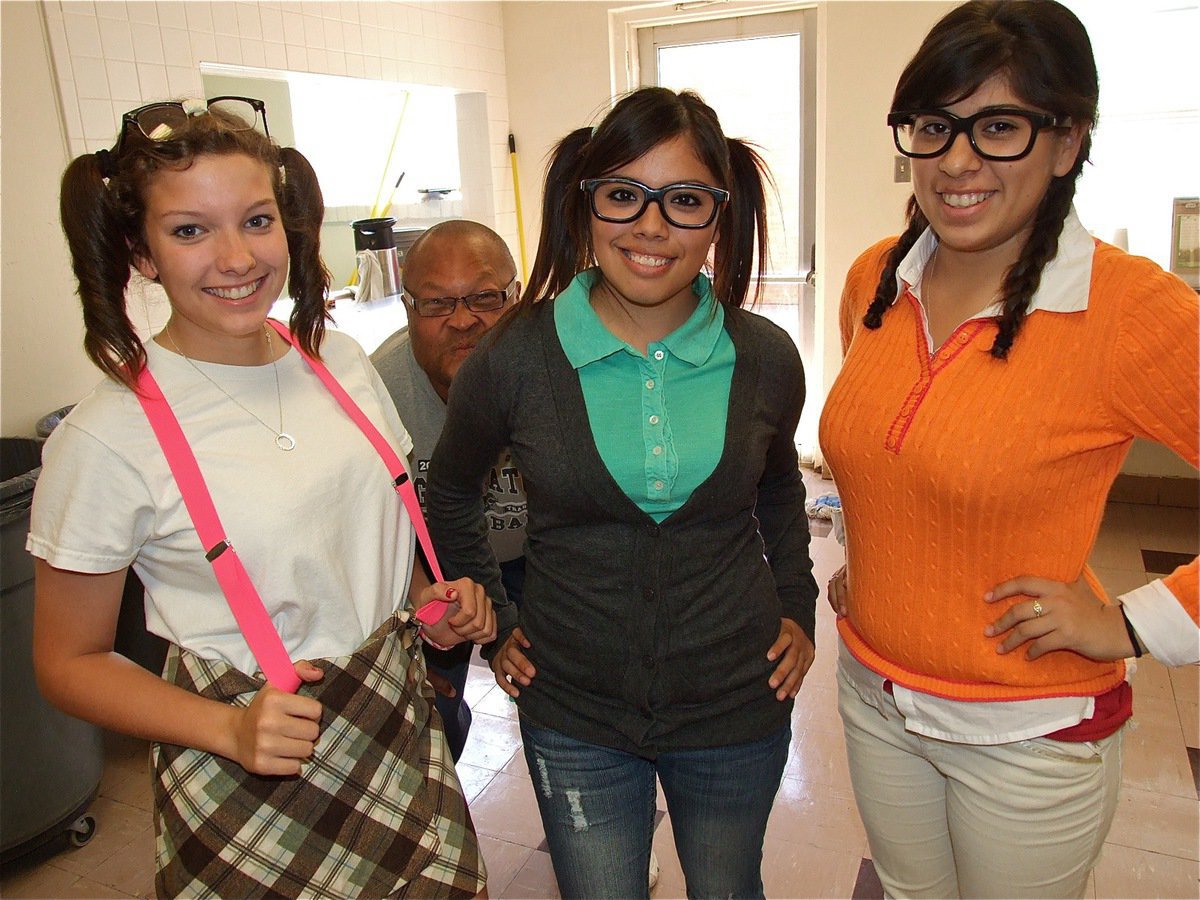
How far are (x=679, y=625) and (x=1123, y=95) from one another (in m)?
4.02

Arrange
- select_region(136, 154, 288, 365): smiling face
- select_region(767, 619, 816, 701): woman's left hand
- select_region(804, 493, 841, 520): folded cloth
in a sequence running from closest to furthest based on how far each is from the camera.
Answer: select_region(136, 154, 288, 365): smiling face
select_region(767, 619, 816, 701): woman's left hand
select_region(804, 493, 841, 520): folded cloth

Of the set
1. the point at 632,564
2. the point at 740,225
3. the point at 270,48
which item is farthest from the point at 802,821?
the point at 270,48

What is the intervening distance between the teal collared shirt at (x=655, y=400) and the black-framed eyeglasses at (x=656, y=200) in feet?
0.45

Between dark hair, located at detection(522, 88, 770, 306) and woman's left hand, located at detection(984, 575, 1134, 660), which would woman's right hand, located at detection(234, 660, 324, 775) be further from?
woman's left hand, located at detection(984, 575, 1134, 660)

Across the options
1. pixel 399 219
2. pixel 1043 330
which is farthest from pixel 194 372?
pixel 399 219

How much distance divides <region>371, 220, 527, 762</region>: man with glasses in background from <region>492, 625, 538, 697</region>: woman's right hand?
19.5 inches

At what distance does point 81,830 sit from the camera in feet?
7.76

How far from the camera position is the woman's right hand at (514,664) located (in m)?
1.32

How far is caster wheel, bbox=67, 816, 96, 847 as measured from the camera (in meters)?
2.35

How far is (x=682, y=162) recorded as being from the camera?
3.91 feet

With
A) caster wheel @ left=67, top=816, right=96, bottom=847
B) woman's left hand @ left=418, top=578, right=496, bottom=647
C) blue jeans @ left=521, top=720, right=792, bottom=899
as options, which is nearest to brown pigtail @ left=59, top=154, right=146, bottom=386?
woman's left hand @ left=418, top=578, right=496, bottom=647

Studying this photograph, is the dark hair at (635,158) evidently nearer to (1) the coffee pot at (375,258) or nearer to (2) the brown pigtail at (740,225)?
(2) the brown pigtail at (740,225)

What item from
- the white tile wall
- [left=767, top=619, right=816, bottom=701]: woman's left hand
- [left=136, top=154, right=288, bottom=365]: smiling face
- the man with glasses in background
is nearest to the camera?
Answer: [left=136, top=154, right=288, bottom=365]: smiling face

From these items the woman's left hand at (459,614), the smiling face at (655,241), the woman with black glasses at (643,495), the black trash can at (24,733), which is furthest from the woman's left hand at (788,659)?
the black trash can at (24,733)
